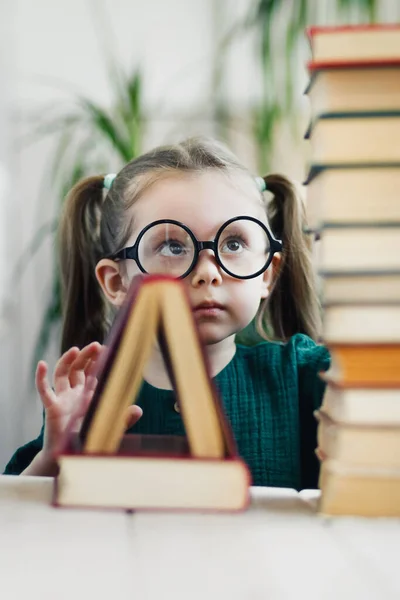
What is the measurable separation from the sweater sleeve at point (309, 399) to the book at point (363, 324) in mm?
537

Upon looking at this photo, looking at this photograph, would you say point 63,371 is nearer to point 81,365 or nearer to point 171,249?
point 81,365

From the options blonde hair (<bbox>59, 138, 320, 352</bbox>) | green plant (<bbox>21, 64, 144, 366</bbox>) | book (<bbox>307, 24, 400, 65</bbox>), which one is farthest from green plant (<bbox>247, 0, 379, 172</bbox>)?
book (<bbox>307, 24, 400, 65</bbox>)

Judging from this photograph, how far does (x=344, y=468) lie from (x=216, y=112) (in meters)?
1.60

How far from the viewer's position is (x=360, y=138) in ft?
1.24

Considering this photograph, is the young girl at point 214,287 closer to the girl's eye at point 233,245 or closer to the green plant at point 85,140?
the girl's eye at point 233,245

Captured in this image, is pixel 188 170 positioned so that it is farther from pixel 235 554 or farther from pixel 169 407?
pixel 235 554

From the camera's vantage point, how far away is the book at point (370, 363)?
383mm

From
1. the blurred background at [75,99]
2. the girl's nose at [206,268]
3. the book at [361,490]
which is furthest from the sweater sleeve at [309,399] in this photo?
the blurred background at [75,99]

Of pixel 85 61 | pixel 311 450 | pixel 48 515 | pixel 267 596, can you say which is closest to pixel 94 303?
pixel 311 450

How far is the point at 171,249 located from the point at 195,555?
0.48m

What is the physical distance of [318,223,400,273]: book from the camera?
38 cm

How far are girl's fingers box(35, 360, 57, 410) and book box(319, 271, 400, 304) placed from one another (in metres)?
0.40

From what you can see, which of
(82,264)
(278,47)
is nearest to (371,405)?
(82,264)

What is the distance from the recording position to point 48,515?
1.33ft
